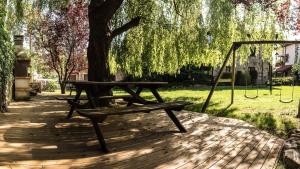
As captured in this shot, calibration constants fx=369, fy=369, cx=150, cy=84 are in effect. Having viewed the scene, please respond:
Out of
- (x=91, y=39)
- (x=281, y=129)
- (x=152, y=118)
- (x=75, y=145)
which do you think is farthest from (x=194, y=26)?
(x=75, y=145)

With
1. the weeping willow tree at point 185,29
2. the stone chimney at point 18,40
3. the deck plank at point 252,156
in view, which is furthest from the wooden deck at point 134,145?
the weeping willow tree at point 185,29

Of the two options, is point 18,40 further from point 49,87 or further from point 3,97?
point 49,87

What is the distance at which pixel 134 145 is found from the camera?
5.34 metres

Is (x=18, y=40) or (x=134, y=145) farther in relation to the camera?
(x=18, y=40)

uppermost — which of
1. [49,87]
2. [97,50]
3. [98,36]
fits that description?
[98,36]

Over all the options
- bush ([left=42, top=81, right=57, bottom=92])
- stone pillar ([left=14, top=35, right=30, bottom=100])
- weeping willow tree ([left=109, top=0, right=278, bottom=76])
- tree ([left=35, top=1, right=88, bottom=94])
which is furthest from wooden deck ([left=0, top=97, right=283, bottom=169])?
bush ([left=42, top=81, right=57, bottom=92])

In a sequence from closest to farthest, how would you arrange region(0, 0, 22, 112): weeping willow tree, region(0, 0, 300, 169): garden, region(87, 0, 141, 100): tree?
region(0, 0, 300, 169): garden, region(0, 0, 22, 112): weeping willow tree, region(87, 0, 141, 100): tree

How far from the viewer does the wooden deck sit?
4.30m

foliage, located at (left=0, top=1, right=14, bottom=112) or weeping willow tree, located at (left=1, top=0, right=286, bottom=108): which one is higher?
weeping willow tree, located at (left=1, top=0, right=286, bottom=108)

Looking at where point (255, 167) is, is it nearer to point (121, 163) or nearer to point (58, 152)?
point (121, 163)

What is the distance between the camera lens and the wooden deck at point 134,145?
169 inches

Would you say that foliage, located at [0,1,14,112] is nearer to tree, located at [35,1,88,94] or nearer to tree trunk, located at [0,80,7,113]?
tree trunk, located at [0,80,7,113]

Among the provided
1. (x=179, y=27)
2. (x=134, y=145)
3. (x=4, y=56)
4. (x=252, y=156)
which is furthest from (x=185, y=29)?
(x=252, y=156)

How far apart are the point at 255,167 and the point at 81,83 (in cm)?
305
